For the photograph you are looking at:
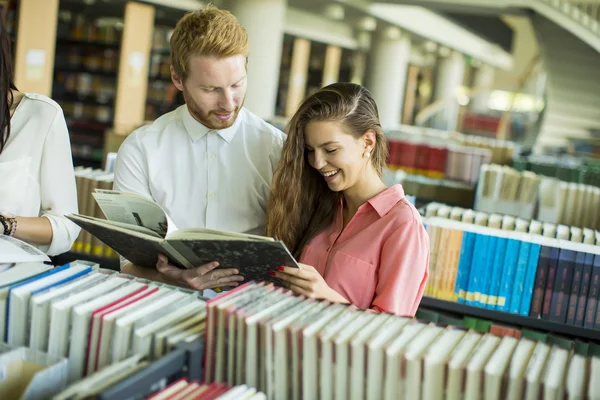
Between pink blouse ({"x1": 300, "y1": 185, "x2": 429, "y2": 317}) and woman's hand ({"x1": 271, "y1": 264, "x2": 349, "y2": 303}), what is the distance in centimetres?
18

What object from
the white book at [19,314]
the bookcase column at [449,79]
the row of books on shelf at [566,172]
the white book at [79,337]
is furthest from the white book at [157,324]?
the bookcase column at [449,79]

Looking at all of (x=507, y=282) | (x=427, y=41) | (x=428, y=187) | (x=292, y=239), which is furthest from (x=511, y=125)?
(x=292, y=239)

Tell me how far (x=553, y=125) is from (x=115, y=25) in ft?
26.8

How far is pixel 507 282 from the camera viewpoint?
318 cm

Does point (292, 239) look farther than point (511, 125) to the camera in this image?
No

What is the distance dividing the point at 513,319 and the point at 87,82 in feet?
24.9

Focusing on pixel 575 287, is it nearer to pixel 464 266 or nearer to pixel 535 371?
pixel 464 266

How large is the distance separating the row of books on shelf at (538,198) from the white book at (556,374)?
394 centimetres

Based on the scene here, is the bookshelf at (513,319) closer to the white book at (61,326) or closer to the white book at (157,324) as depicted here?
the white book at (157,324)

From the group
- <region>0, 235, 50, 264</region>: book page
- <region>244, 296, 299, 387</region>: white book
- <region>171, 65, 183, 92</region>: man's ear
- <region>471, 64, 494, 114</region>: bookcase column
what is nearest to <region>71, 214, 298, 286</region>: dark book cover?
<region>0, 235, 50, 264</region>: book page

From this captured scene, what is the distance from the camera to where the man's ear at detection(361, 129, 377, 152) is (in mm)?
1979

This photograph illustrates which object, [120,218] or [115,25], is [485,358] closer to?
[120,218]

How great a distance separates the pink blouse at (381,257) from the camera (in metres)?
1.77

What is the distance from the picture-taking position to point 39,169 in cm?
192
